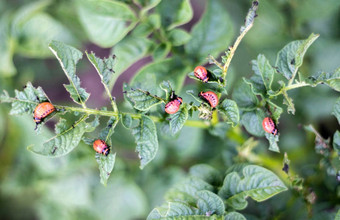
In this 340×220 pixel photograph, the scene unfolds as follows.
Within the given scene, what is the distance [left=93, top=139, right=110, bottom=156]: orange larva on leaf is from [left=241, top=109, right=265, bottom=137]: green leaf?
574mm

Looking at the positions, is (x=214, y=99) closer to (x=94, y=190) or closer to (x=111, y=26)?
(x=111, y=26)

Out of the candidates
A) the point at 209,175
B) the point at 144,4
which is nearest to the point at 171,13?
the point at 144,4

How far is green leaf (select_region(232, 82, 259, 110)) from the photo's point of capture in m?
1.42

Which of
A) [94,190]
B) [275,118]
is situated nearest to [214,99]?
[275,118]

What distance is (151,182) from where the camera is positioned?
209cm

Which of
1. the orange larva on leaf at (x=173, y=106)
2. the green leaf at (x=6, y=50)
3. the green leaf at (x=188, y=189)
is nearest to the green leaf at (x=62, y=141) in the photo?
the orange larva on leaf at (x=173, y=106)

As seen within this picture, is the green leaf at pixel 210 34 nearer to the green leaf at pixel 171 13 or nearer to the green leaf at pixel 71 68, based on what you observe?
the green leaf at pixel 171 13

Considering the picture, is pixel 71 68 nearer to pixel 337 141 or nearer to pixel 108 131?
pixel 108 131

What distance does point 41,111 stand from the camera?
1210 millimetres

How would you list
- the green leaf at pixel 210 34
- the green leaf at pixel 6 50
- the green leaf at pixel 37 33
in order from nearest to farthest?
the green leaf at pixel 210 34, the green leaf at pixel 6 50, the green leaf at pixel 37 33

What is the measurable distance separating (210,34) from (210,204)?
3.06ft

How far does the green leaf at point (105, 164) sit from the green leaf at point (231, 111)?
44 centimetres

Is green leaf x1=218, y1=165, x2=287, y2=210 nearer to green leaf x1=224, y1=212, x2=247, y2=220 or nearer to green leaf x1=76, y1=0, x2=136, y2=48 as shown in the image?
green leaf x1=224, y1=212, x2=247, y2=220

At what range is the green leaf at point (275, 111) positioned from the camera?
128 cm
